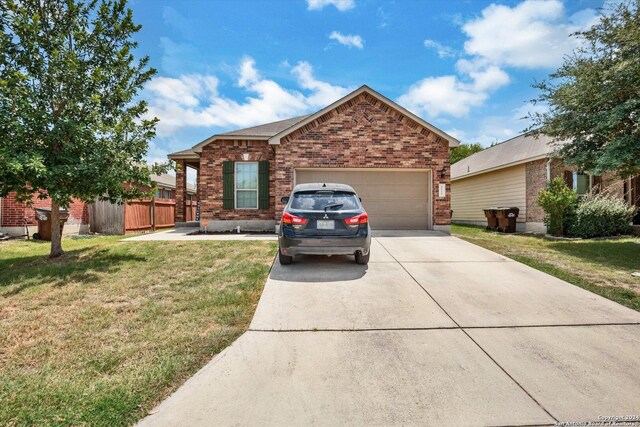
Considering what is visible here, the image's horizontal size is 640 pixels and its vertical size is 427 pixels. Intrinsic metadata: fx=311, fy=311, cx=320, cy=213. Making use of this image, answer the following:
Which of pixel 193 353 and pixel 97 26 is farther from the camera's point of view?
pixel 97 26

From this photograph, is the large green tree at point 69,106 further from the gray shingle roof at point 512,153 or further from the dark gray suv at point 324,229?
the gray shingle roof at point 512,153

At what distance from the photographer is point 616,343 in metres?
3.30

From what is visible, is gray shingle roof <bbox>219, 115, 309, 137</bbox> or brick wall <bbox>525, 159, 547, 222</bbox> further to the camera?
brick wall <bbox>525, 159, 547, 222</bbox>

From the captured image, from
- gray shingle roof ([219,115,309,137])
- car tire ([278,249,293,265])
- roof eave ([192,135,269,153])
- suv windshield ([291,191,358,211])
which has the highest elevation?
gray shingle roof ([219,115,309,137])

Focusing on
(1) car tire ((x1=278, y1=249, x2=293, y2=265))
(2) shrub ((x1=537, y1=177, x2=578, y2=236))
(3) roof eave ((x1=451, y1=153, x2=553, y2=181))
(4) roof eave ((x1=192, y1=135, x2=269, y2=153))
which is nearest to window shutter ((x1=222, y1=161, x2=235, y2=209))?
(4) roof eave ((x1=192, y1=135, x2=269, y2=153))

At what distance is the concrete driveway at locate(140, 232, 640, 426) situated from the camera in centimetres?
228

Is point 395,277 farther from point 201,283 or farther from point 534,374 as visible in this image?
point 201,283

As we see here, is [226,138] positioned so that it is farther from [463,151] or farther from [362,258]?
[463,151]

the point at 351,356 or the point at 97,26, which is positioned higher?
the point at 97,26

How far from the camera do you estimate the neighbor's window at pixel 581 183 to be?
13211 mm

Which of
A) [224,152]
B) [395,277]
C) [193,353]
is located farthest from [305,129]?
[193,353]

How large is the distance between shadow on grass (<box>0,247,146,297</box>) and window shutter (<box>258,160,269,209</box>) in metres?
5.57

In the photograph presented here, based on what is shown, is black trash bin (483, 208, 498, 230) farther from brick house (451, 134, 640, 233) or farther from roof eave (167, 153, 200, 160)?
roof eave (167, 153, 200, 160)

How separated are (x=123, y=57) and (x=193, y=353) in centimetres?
711
